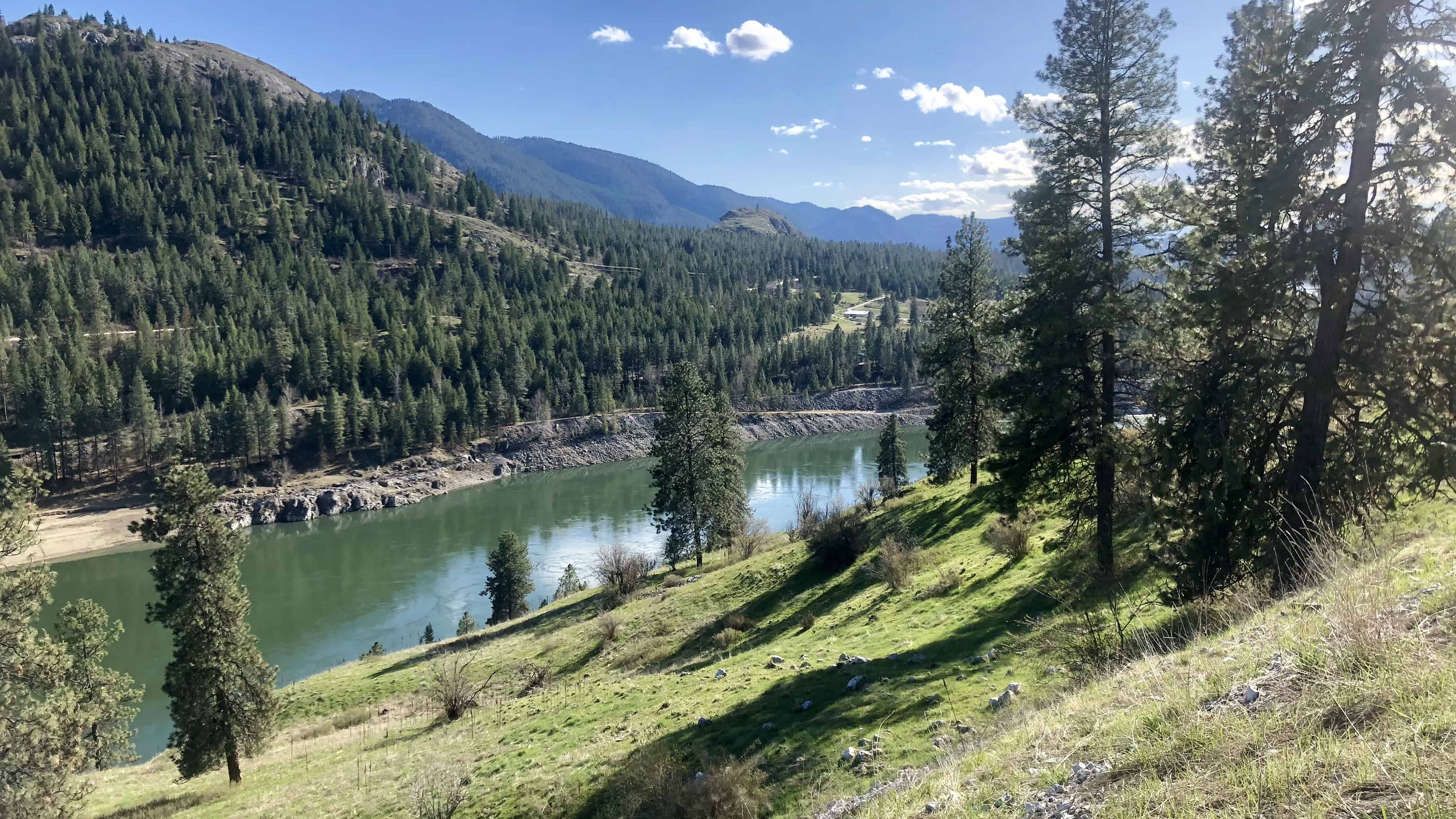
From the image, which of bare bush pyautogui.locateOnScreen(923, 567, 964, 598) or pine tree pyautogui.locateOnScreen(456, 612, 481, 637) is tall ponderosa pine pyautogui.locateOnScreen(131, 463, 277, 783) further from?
pine tree pyautogui.locateOnScreen(456, 612, 481, 637)

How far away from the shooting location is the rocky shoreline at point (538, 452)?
89.3 m

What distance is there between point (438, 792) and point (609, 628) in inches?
556

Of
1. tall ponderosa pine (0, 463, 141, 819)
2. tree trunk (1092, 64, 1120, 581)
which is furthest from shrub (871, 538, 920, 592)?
tall ponderosa pine (0, 463, 141, 819)

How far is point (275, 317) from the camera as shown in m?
126

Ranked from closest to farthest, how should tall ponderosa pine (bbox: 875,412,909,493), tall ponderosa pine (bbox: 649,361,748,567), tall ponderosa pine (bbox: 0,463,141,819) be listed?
tall ponderosa pine (bbox: 0,463,141,819), tall ponderosa pine (bbox: 649,361,748,567), tall ponderosa pine (bbox: 875,412,909,493)

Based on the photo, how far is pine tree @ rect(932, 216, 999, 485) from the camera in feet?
97.0

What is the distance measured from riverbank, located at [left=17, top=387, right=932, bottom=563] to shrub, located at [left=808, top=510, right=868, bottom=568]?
197 feet

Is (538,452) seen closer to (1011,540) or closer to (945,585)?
(945,585)

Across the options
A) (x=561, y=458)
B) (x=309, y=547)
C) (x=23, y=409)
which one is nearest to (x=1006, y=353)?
(x=309, y=547)

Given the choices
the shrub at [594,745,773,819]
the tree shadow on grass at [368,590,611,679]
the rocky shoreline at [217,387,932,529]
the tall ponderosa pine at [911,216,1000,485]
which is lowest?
the rocky shoreline at [217,387,932,529]

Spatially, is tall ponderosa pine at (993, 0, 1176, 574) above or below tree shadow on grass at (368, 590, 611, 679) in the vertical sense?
above

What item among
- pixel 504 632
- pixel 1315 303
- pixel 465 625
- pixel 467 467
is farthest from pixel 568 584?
pixel 467 467

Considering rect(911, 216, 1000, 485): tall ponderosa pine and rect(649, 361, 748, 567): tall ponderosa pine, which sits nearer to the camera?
rect(911, 216, 1000, 485): tall ponderosa pine

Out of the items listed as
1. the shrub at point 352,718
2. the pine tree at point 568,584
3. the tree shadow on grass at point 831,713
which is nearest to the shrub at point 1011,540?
the tree shadow on grass at point 831,713
